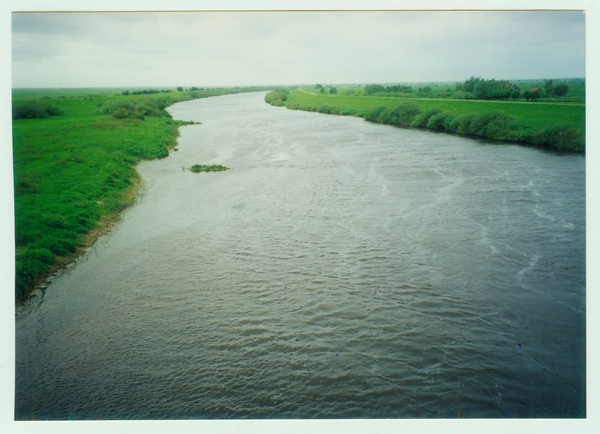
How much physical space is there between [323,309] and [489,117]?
1805cm

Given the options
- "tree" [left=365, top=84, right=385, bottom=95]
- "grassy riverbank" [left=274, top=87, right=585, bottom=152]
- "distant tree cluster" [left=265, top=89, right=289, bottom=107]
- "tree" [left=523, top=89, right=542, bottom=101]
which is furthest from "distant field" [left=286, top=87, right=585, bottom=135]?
"distant tree cluster" [left=265, top=89, right=289, bottom=107]

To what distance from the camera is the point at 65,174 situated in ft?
40.9

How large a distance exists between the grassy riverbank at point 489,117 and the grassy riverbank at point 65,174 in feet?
45.8

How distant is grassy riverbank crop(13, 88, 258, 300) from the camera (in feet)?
27.7

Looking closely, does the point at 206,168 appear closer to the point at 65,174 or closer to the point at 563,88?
the point at 65,174

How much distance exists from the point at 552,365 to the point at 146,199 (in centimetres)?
1183

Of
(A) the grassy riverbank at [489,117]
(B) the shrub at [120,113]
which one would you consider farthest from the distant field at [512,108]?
(B) the shrub at [120,113]

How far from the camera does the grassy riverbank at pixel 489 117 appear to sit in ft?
55.8

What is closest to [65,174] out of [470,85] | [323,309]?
[323,309]

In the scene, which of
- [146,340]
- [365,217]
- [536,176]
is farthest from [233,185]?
[536,176]

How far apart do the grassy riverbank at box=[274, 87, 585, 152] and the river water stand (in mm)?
4072

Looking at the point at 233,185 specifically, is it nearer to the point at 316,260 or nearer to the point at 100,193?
the point at 100,193

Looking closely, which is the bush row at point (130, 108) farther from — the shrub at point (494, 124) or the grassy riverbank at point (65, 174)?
the shrub at point (494, 124)
